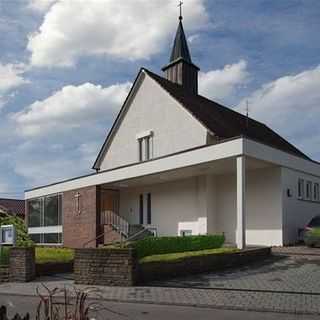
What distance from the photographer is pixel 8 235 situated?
18.3 metres

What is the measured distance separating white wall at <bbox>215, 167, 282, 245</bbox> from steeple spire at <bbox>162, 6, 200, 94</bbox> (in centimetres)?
1111

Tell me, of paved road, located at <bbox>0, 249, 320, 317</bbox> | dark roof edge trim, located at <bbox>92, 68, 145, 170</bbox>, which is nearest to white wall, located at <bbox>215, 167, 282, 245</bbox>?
paved road, located at <bbox>0, 249, 320, 317</bbox>

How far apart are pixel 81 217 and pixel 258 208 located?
10746 millimetres

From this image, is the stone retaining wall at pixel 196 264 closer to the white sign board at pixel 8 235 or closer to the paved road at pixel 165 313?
the paved road at pixel 165 313

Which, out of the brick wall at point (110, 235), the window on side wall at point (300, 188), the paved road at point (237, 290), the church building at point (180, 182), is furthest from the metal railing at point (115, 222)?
the paved road at point (237, 290)

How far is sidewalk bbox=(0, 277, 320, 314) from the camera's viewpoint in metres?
11.4

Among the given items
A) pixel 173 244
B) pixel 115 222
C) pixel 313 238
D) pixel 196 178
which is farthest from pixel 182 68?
pixel 173 244

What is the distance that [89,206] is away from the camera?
101 feet

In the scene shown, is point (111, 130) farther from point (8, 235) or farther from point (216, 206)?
point (8, 235)

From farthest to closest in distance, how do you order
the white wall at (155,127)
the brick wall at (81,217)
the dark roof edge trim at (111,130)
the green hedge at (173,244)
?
the dark roof edge trim at (111,130), the brick wall at (81,217), the white wall at (155,127), the green hedge at (173,244)

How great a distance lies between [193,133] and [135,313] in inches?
705

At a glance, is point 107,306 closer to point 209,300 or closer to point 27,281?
point 209,300

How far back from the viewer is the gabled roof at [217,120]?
2807 centimetres

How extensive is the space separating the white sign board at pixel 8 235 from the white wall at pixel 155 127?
1185 cm
